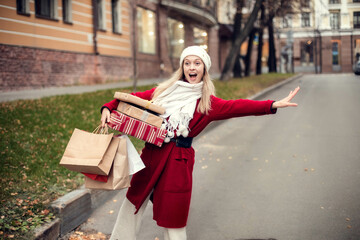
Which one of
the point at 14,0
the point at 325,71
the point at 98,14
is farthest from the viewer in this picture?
the point at 98,14

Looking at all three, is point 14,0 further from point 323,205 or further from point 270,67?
point 270,67

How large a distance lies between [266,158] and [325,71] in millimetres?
2703

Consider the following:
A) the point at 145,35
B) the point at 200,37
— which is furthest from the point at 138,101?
the point at 200,37

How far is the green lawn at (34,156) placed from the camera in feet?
13.6

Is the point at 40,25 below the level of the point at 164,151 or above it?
above

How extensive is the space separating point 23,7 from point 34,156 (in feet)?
30.9

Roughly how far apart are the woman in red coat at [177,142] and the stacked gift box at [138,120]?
0.23 ft

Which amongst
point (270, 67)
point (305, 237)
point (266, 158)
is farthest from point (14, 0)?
point (270, 67)

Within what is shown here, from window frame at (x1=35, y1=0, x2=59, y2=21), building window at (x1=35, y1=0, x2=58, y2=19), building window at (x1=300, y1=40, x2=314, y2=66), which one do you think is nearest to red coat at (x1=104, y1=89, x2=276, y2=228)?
building window at (x1=300, y1=40, x2=314, y2=66)

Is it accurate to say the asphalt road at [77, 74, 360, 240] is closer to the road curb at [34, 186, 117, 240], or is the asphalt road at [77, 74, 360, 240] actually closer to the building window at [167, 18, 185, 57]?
the road curb at [34, 186, 117, 240]

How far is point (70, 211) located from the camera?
14.6ft

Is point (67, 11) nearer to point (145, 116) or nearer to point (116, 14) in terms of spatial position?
point (116, 14)

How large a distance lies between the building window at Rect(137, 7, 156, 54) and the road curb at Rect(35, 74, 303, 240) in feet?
57.4

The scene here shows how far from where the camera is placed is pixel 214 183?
6.02 m
